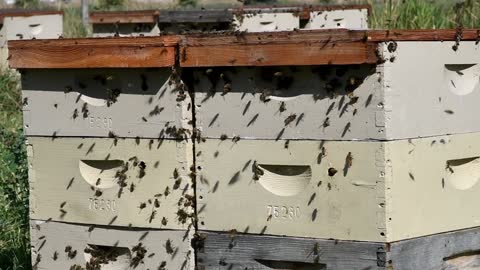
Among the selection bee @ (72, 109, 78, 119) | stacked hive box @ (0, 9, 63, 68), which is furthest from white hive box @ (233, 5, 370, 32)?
bee @ (72, 109, 78, 119)

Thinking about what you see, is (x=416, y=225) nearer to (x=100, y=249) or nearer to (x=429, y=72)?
(x=429, y=72)

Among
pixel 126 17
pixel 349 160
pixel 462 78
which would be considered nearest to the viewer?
pixel 349 160

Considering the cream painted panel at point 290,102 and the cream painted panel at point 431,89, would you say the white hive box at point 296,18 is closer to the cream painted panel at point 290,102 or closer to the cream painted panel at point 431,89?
the cream painted panel at point 431,89

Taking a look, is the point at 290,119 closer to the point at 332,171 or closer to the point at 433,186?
the point at 332,171

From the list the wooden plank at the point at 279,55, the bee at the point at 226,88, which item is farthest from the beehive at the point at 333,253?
the wooden plank at the point at 279,55

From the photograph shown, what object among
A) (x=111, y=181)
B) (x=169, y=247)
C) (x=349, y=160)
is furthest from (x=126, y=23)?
(x=349, y=160)
